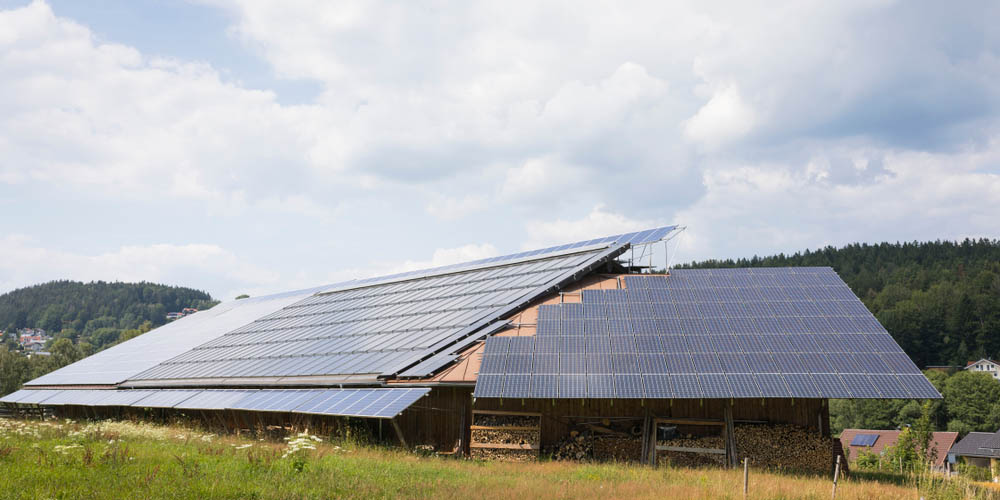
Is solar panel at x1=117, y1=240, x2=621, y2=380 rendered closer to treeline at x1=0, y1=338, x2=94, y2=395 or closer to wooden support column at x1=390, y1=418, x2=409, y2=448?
wooden support column at x1=390, y1=418, x2=409, y2=448

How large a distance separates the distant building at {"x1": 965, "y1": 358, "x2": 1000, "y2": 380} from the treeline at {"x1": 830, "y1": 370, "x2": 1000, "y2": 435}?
9263 mm

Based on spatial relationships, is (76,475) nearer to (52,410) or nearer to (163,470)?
(163,470)

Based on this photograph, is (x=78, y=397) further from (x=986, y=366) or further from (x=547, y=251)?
(x=986, y=366)

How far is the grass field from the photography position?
15.2 meters

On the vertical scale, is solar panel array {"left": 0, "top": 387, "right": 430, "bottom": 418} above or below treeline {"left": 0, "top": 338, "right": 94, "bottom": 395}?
above

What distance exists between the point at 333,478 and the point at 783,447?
14.5 meters

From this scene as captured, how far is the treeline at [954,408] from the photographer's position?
103438mm

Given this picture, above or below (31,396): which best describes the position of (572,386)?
above

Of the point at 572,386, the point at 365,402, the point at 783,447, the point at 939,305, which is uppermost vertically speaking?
the point at 939,305

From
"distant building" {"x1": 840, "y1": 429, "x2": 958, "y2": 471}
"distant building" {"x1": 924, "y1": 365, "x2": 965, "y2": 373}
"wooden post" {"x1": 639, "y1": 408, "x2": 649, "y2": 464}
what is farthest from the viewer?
"distant building" {"x1": 924, "y1": 365, "x2": 965, "y2": 373}

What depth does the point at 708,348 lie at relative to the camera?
23859mm

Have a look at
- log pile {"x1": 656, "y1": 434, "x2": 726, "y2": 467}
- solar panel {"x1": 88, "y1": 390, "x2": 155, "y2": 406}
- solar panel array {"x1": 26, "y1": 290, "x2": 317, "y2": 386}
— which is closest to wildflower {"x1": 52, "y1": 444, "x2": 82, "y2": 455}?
log pile {"x1": 656, "y1": 434, "x2": 726, "y2": 467}

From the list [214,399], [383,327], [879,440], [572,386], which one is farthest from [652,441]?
[879,440]

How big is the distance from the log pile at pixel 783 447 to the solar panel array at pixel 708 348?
2.12 m
